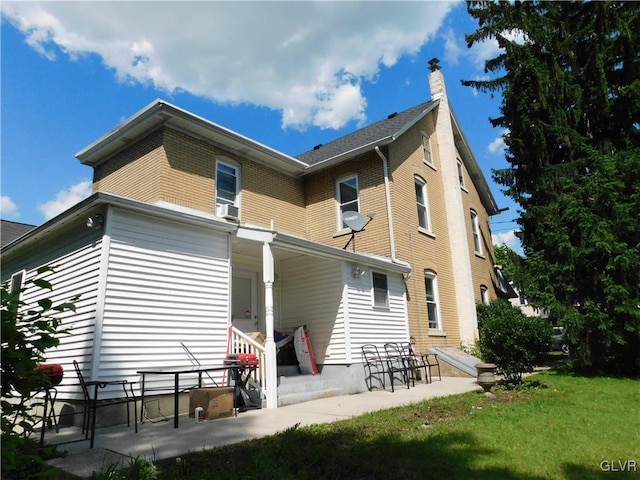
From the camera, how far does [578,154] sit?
42.6 feet

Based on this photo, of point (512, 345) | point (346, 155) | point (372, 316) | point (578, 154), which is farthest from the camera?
point (346, 155)

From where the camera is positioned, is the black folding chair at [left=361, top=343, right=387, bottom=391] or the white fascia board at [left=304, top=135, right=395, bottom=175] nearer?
the black folding chair at [left=361, top=343, right=387, bottom=391]

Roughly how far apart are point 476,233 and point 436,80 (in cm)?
679

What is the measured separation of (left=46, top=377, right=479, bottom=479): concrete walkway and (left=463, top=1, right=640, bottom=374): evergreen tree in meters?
4.30

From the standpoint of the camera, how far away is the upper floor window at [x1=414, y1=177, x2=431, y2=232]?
14.8m

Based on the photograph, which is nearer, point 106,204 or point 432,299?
point 106,204

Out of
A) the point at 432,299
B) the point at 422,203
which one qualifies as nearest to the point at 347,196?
the point at 422,203

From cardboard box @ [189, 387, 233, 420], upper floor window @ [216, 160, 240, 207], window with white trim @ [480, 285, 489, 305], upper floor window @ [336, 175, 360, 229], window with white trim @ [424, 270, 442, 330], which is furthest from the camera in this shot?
window with white trim @ [480, 285, 489, 305]

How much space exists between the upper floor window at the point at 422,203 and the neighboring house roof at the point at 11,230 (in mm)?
13276

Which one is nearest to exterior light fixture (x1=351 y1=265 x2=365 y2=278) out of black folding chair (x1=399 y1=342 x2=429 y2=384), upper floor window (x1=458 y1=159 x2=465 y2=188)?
black folding chair (x1=399 y1=342 x2=429 y2=384)

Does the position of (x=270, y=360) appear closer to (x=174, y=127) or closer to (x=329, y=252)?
(x=329, y=252)

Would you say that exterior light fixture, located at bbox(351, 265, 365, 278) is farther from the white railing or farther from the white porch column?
the white railing

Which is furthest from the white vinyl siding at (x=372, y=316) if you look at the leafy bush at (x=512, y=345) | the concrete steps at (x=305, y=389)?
the leafy bush at (x=512, y=345)

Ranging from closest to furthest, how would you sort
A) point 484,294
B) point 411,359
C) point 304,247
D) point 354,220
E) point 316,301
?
point 304,247, point 316,301, point 411,359, point 354,220, point 484,294
